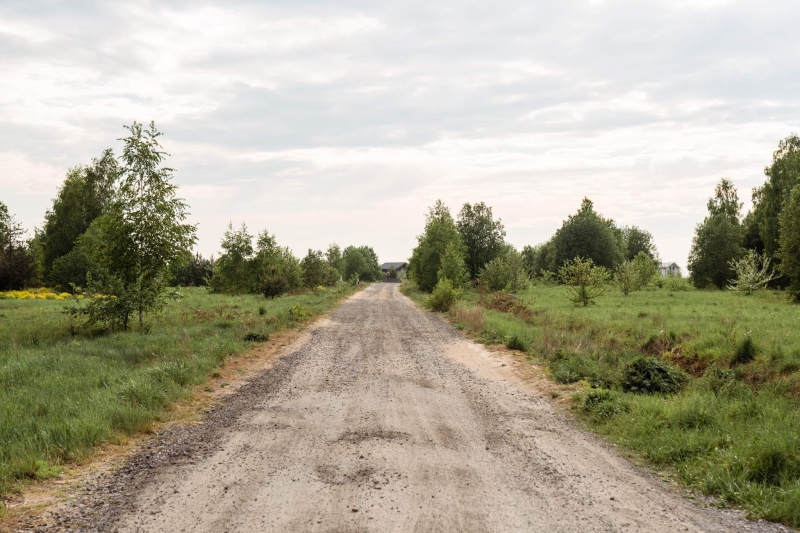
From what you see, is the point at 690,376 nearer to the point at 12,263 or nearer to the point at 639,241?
the point at 12,263

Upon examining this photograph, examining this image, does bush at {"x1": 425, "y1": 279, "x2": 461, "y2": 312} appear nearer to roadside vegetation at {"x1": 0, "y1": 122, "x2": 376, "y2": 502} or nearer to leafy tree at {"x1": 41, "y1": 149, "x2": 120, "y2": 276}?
roadside vegetation at {"x1": 0, "y1": 122, "x2": 376, "y2": 502}

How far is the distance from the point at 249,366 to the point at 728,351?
11.7 metres

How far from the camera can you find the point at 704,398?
26.2 feet

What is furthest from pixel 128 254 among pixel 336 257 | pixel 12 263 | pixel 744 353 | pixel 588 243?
pixel 336 257

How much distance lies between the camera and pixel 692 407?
23.9 ft

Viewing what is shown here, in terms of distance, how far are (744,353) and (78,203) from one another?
184 ft

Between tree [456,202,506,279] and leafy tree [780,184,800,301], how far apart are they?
34240 millimetres

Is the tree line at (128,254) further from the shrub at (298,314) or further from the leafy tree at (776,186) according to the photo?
the leafy tree at (776,186)

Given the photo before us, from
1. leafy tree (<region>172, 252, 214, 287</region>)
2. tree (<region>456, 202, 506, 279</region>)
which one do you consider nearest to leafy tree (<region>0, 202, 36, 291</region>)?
leafy tree (<region>172, 252, 214, 287</region>)

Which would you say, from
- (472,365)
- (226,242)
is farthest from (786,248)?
(226,242)

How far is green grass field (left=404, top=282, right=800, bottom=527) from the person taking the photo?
17.3 ft

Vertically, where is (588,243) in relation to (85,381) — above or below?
above

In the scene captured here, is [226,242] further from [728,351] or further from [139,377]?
[728,351]

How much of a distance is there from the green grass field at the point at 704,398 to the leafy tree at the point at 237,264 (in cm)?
3053
